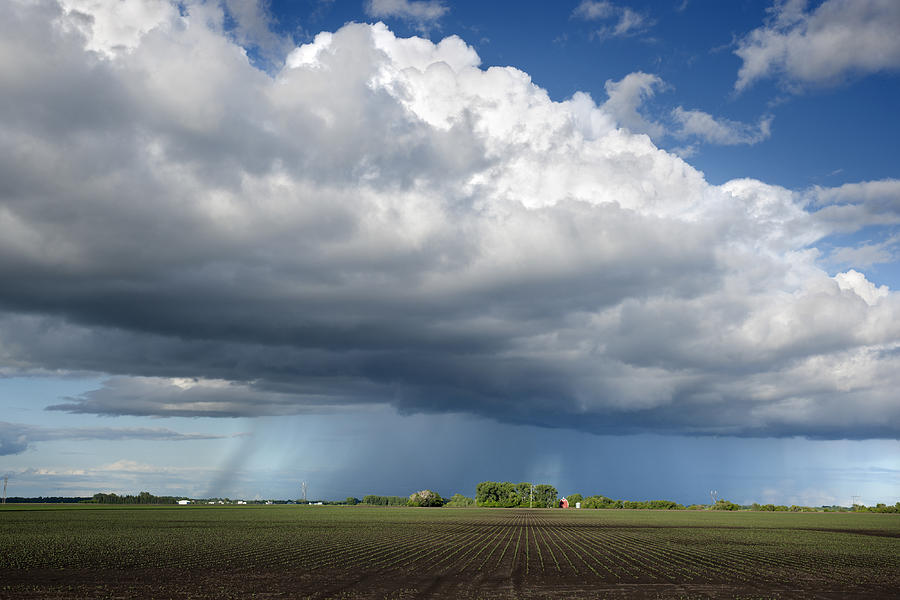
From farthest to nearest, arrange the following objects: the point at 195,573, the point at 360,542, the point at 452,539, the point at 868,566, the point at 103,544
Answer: the point at 452,539, the point at 360,542, the point at 103,544, the point at 868,566, the point at 195,573

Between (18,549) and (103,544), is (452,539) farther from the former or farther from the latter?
(18,549)

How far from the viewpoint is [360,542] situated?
6406 cm

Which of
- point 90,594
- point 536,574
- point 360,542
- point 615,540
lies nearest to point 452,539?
point 360,542

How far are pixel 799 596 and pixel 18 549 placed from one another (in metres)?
56.8

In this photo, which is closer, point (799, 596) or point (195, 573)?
point (799, 596)

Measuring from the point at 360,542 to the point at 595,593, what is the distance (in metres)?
36.0

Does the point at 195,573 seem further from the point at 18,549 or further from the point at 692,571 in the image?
the point at 692,571

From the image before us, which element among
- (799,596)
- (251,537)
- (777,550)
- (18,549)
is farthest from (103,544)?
(777,550)

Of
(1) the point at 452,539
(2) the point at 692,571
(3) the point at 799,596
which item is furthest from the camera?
(1) the point at 452,539

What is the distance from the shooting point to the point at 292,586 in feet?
113

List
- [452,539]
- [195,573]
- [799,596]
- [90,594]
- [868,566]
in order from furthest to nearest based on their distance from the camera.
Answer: [452,539] < [868,566] < [195,573] < [799,596] < [90,594]

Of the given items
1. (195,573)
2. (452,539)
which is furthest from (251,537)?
(195,573)

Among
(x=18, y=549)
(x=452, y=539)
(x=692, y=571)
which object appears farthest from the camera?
(x=452, y=539)

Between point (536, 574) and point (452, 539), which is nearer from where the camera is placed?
point (536, 574)
